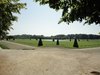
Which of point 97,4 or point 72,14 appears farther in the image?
point 72,14

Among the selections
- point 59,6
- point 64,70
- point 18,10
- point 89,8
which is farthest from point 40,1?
point 18,10

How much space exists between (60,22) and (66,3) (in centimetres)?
351

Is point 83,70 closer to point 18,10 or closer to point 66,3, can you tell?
point 66,3

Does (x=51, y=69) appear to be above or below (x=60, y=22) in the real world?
below

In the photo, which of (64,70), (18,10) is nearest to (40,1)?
(64,70)

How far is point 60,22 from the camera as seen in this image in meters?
15.5

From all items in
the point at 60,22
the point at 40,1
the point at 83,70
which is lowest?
the point at 83,70

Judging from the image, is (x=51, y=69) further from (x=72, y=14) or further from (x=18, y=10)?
(x=18, y=10)

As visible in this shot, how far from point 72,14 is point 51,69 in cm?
336

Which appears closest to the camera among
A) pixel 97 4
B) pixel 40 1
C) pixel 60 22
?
pixel 97 4

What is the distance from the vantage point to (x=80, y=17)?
12.8 meters

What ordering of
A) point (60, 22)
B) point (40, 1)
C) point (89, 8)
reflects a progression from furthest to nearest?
point (60, 22), point (40, 1), point (89, 8)

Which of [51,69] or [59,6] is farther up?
[59,6]

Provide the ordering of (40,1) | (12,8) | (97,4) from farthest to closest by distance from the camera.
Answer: (12,8) → (40,1) → (97,4)
